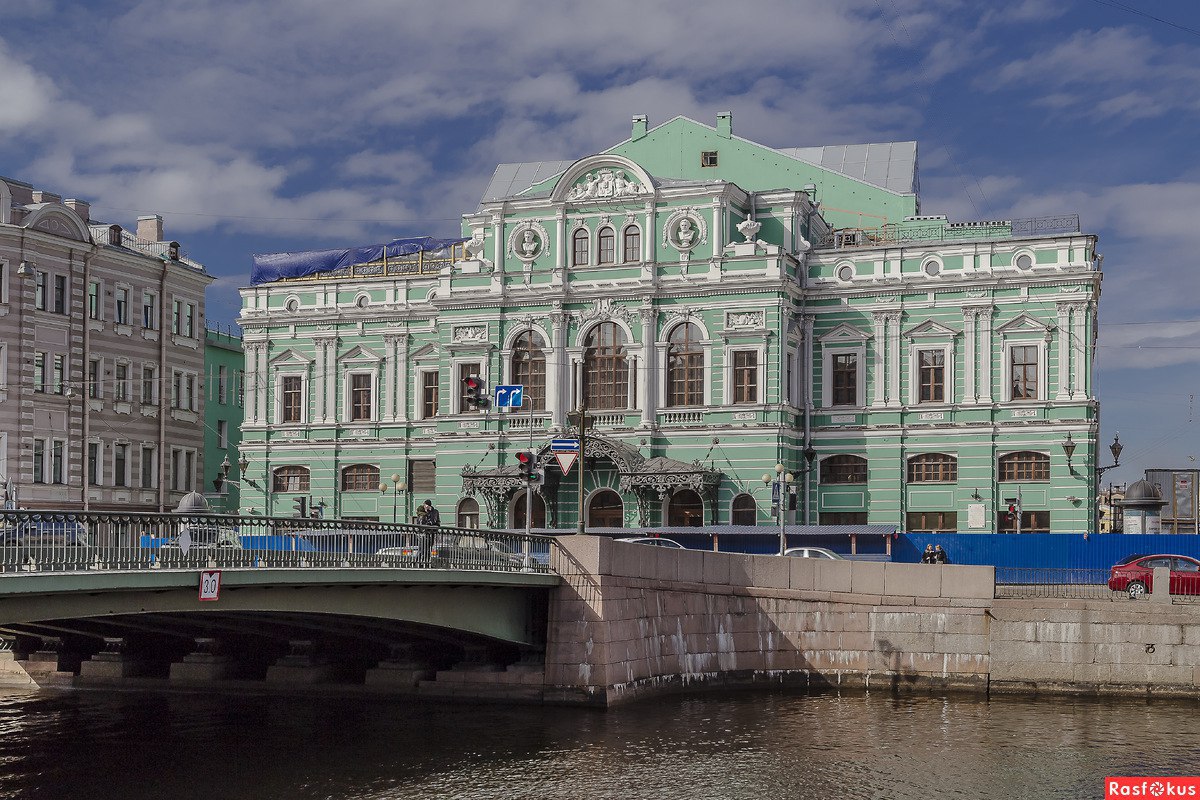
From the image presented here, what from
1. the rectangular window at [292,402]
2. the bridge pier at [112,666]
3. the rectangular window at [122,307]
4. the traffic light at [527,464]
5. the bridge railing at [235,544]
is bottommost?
the bridge pier at [112,666]

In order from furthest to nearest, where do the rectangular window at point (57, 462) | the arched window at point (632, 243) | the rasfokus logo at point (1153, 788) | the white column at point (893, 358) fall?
the rectangular window at point (57, 462), the arched window at point (632, 243), the white column at point (893, 358), the rasfokus logo at point (1153, 788)

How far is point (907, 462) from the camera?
57.2m

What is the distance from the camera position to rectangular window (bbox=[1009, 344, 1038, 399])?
56.2 metres

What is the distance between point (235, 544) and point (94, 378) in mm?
37276

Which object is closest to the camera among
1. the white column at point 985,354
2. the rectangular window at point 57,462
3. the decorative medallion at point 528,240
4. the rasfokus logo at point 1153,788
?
the rasfokus logo at point 1153,788

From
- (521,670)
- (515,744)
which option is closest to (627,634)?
(521,670)

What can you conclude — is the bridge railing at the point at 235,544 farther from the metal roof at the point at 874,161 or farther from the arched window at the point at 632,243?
the metal roof at the point at 874,161

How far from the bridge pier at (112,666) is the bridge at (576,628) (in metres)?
0.05

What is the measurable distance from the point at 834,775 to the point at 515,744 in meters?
6.07

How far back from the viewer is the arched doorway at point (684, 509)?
57406mm

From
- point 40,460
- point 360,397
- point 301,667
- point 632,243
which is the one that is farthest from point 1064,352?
point 40,460

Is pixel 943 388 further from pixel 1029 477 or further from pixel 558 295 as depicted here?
pixel 558 295

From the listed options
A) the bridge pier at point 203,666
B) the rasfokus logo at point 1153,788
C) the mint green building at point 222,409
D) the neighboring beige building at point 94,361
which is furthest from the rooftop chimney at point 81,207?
the rasfokus logo at point 1153,788

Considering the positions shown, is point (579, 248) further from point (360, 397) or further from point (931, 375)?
point (931, 375)
